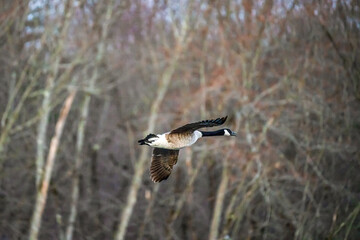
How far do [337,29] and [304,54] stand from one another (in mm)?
1674

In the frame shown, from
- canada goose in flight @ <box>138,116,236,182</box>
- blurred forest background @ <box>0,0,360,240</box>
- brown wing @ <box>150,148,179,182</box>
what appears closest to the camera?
canada goose in flight @ <box>138,116,236,182</box>

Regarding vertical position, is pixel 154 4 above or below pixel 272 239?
above

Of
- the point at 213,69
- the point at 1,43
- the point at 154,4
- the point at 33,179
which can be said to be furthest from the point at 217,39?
the point at 33,179

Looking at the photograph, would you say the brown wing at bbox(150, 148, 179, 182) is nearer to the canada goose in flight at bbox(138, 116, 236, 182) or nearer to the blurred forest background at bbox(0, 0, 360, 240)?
the canada goose in flight at bbox(138, 116, 236, 182)

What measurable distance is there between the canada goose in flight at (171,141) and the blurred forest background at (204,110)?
362 centimetres

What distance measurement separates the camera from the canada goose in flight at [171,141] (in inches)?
225

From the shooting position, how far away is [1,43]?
44.1 feet

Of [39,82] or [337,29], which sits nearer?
[337,29]

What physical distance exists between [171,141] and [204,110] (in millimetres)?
7547

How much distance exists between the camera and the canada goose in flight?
572 cm

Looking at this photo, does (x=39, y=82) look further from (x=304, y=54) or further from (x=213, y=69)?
(x=304, y=54)

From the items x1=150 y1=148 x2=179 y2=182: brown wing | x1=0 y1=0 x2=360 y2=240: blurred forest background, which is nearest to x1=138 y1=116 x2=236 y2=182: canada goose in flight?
x1=150 y1=148 x2=179 y2=182: brown wing

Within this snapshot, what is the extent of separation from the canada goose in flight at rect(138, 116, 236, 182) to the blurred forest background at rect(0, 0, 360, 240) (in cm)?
362

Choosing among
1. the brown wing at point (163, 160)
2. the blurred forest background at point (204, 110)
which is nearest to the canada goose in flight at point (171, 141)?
the brown wing at point (163, 160)
